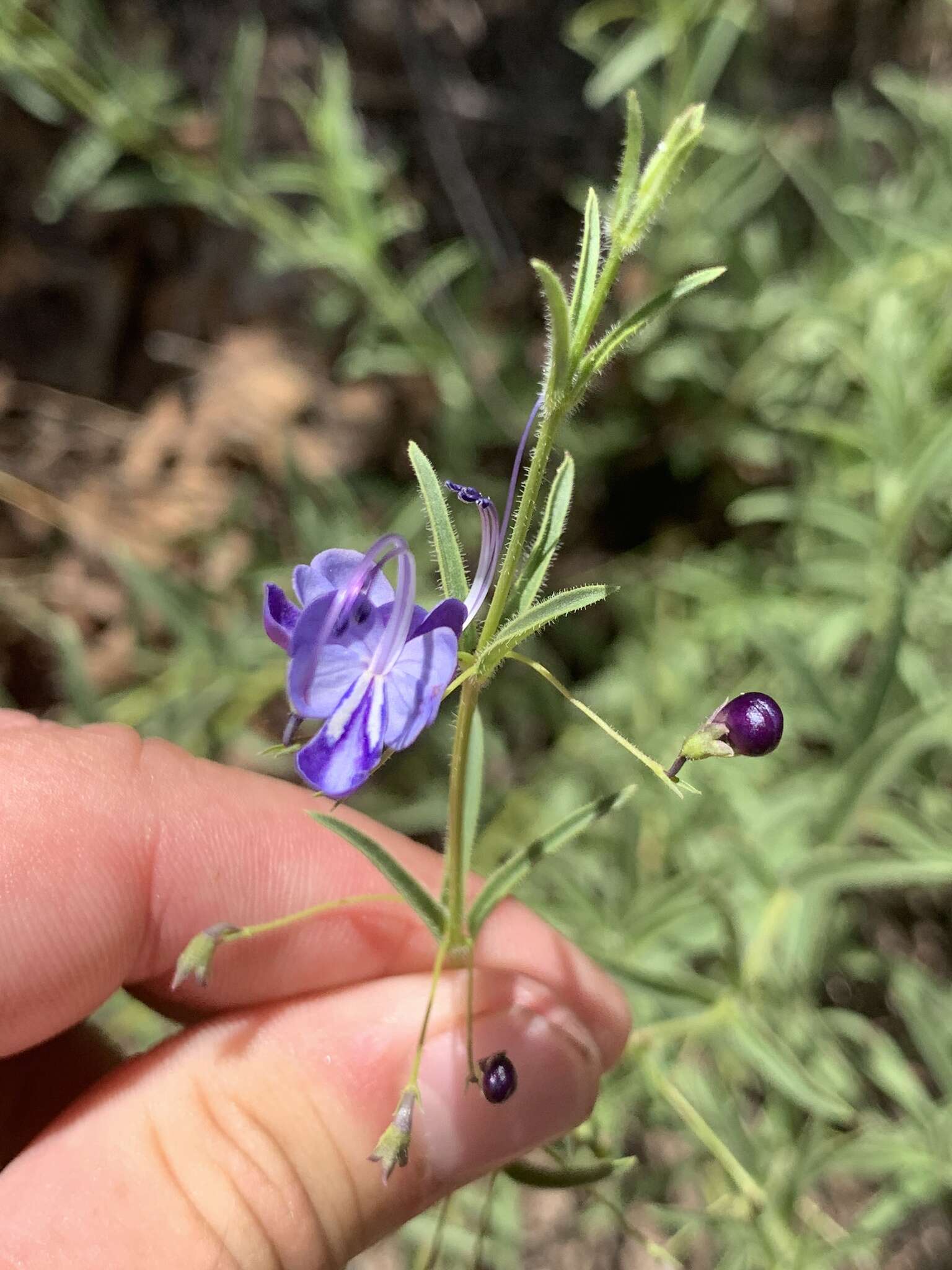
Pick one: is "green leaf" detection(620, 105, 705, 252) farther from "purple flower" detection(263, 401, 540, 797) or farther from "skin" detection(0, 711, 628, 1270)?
"skin" detection(0, 711, 628, 1270)

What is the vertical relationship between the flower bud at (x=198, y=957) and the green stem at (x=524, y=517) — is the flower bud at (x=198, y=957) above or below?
below

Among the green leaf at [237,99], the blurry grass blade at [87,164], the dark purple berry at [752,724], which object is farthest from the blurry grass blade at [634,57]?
the dark purple berry at [752,724]

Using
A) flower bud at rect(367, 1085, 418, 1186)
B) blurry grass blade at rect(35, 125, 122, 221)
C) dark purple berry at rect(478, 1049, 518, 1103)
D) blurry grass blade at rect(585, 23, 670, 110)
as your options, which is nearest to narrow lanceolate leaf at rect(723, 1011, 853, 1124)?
dark purple berry at rect(478, 1049, 518, 1103)

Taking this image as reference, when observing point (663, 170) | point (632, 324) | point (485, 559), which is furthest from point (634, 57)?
point (485, 559)

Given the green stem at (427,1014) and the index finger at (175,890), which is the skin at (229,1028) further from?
the green stem at (427,1014)

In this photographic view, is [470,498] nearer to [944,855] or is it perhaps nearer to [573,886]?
[944,855]
